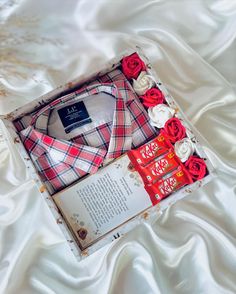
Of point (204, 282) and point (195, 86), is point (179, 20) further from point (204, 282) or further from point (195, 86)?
point (204, 282)

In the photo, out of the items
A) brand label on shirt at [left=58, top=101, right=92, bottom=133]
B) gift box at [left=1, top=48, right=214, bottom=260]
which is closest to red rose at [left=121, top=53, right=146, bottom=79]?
gift box at [left=1, top=48, right=214, bottom=260]

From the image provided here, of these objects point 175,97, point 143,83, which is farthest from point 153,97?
point 175,97

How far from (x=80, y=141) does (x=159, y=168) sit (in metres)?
0.15

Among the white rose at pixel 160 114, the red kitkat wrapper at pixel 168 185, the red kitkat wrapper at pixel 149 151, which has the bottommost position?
the red kitkat wrapper at pixel 168 185

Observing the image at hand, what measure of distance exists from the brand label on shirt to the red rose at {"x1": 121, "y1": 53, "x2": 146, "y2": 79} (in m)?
0.11

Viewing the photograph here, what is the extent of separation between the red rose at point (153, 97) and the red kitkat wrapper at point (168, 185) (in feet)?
0.42

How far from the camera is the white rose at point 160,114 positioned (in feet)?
2.65

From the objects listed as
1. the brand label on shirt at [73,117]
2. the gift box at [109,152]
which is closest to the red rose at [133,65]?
the gift box at [109,152]

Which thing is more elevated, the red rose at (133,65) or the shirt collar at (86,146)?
the red rose at (133,65)

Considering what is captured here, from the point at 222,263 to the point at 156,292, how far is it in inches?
5.4

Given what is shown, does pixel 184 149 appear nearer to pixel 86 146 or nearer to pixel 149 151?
pixel 149 151

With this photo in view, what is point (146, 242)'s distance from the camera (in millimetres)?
870

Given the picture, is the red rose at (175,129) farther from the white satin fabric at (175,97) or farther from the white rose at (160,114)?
the white satin fabric at (175,97)

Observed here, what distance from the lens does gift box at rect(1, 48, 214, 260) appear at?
0.79 m
